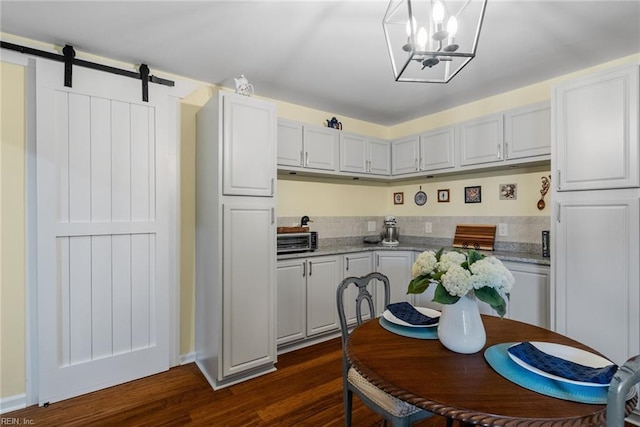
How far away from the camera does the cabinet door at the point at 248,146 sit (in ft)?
7.66

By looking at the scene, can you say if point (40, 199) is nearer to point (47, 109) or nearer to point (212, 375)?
point (47, 109)

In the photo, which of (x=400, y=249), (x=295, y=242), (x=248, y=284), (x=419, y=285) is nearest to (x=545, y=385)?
(x=419, y=285)

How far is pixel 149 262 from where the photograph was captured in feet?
8.22

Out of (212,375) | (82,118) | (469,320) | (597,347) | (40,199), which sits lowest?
(212,375)

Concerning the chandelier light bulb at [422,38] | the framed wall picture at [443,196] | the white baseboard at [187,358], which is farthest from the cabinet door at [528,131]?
the white baseboard at [187,358]

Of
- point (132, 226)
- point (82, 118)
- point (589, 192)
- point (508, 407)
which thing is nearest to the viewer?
point (508, 407)

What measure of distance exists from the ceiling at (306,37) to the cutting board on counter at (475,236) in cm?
137

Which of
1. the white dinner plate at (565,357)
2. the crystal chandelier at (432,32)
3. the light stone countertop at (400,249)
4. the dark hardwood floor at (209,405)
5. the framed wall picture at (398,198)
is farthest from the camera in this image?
the framed wall picture at (398,198)

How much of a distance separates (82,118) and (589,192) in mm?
3568

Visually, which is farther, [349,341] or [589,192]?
[589,192]

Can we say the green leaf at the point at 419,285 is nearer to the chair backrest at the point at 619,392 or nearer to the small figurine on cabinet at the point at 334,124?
Result: the chair backrest at the point at 619,392

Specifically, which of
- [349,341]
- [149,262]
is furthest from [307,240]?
[349,341]

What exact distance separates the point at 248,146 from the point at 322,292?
1.57 m

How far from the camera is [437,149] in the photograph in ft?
10.9
